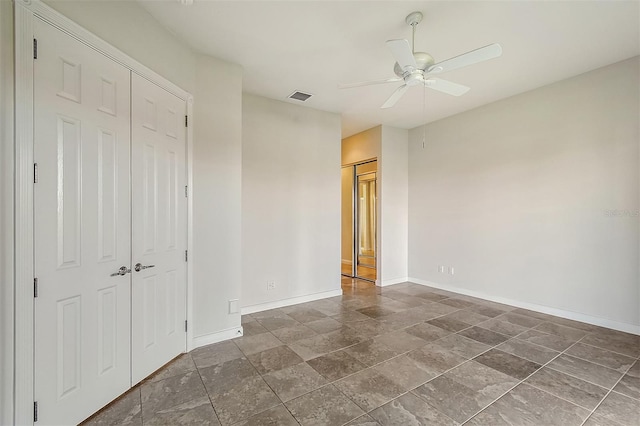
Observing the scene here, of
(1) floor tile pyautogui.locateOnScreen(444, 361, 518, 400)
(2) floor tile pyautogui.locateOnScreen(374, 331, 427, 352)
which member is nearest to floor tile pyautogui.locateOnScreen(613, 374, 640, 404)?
(1) floor tile pyautogui.locateOnScreen(444, 361, 518, 400)

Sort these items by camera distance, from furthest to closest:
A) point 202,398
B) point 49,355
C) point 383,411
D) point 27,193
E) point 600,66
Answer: point 600,66 < point 202,398 < point 383,411 < point 49,355 < point 27,193

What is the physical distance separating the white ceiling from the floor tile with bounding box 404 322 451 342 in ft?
10.1

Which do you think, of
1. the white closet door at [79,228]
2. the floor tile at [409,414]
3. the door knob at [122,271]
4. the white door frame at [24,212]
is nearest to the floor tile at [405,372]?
the floor tile at [409,414]

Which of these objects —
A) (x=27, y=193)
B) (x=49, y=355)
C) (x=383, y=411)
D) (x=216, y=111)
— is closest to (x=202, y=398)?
(x=49, y=355)

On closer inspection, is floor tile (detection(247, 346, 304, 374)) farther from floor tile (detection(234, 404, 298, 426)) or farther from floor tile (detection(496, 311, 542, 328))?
floor tile (detection(496, 311, 542, 328))

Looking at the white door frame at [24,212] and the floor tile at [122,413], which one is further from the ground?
the white door frame at [24,212]

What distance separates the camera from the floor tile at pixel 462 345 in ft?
9.12

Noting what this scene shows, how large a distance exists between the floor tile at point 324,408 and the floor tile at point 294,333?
3.21 feet

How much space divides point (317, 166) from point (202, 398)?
341 cm

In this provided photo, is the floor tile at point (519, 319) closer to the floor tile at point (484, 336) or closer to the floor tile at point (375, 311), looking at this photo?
the floor tile at point (484, 336)

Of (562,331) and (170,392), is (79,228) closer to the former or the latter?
(170,392)

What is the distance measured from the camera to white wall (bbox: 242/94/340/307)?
3957mm

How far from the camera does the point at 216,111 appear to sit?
3023mm

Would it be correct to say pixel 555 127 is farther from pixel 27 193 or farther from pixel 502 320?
pixel 27 193
